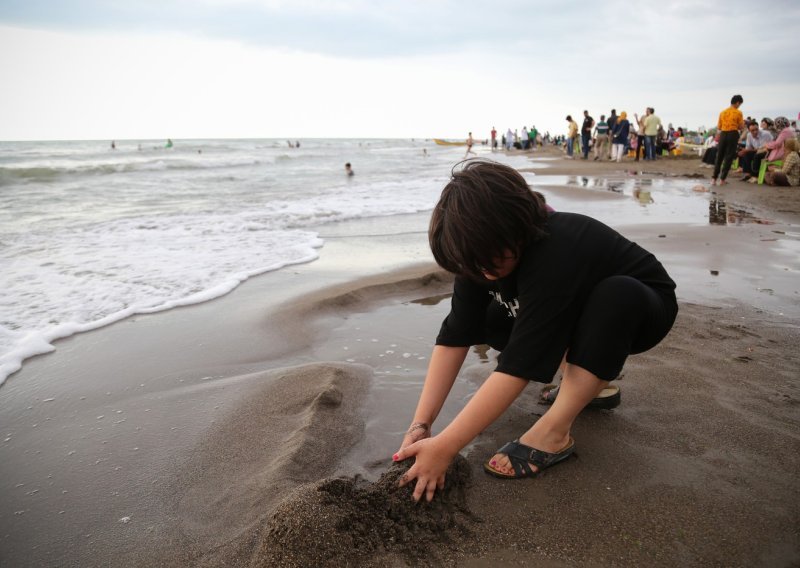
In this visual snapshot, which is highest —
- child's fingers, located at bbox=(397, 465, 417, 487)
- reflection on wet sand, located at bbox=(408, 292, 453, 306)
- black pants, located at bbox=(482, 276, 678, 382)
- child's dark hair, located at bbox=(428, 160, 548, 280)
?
child's dark hair, located at bbox=(428, 160, 548, 280)

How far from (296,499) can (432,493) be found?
0.40 metres

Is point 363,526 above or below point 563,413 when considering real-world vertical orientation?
below

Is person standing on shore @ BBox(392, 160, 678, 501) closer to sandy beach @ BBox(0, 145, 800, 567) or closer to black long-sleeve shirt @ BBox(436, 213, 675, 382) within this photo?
black long-sleeve shirt @ BBox(436, 213, 675, 382)

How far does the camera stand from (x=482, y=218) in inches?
52.5

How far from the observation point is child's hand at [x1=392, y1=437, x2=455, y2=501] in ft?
4.78

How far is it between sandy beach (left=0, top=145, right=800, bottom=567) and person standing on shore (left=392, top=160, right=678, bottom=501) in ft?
0.45

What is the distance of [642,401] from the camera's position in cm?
210

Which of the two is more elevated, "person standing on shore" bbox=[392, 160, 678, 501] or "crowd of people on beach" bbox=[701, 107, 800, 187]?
"crowd of people on beach" bbox=[701, 107, 800, 187]

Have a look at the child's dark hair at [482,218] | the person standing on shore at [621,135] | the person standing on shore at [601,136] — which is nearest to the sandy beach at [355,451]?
the child's dark hair at [482,218]

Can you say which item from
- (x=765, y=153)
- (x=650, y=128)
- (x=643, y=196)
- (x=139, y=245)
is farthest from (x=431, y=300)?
(x=650, y=128)

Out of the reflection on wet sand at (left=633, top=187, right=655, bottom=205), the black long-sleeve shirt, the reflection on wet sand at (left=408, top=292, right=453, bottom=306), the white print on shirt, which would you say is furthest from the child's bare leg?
A: the reflection on wet sand at (left=633, top=187, right=655, bottom=205)

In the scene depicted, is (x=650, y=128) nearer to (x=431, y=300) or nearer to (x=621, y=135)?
(x=621, y=135)

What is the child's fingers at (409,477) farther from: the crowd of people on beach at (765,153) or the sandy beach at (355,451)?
the crowd of people on beach at (765,153)

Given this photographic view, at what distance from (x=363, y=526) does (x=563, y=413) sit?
74 centimetres
